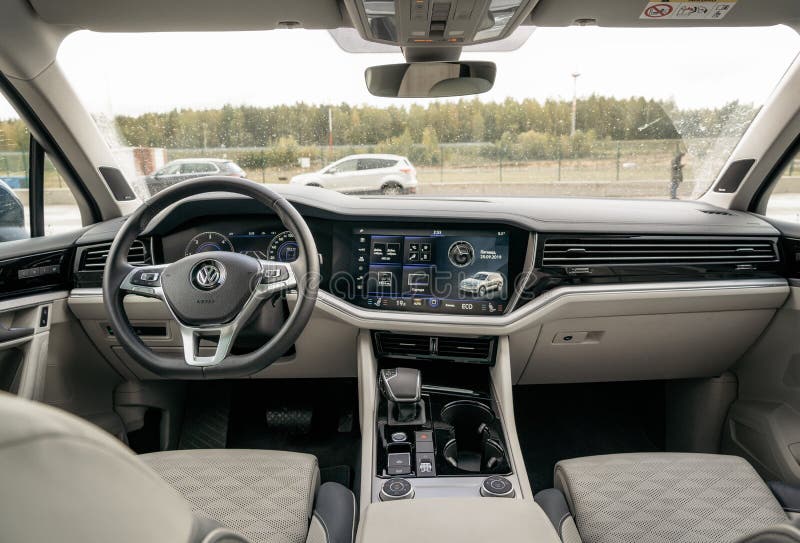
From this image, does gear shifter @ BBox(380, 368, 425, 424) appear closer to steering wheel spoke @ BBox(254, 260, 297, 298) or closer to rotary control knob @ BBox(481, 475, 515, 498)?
rotary control knob @ BBox(481, 475, 515, 498)

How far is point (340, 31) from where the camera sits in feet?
7.72

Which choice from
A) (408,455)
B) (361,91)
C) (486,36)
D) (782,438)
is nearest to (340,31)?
(361,91)

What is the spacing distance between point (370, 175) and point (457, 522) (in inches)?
66.0

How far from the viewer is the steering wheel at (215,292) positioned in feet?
5.75

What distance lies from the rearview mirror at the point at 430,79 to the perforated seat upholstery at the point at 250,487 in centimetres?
149

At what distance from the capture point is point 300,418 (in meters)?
3.12

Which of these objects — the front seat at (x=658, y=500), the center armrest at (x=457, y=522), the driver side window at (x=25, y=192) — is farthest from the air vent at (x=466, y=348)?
the driver side window at (x=25, y=192)

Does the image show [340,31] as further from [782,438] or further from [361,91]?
[782,438]

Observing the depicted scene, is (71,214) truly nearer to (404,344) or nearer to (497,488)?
(404,344)

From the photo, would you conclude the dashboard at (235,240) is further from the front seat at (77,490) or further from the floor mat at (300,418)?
the front seat at (77,490)

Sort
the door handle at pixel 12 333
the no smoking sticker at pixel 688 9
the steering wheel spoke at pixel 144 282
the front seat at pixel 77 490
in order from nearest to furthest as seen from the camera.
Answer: the front seat at pixel 77 490 < the steering wheel spoke at pixel 144 282 < the no smoking sticker at pixel 688 9 < the door handle at pixel 12 333

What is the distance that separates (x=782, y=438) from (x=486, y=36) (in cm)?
215

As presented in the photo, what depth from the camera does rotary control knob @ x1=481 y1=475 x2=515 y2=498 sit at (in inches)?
75.4

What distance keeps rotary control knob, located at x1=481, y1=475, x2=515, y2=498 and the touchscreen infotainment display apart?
0.71 m
